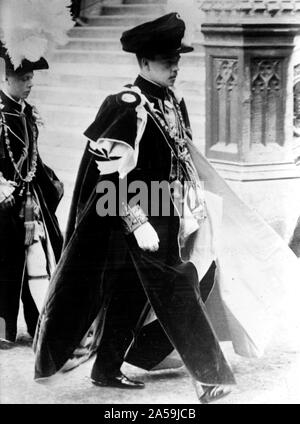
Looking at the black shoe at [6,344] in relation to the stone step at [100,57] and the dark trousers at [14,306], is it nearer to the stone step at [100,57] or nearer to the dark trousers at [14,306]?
the dark trousers at [14,306]

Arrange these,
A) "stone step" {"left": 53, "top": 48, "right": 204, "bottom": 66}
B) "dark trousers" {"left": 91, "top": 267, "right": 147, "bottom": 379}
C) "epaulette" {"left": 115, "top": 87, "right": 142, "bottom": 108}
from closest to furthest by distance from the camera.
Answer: "epaulette" {"left": 115, "top": 87, "right": 142, "bottom": 108}
"stone step" {"left": 53, "top": 48, "right": 204, "bottom": 66}
"dark trousers" {"left": 91, "top": 267, "right": 147, "bottom": 379}

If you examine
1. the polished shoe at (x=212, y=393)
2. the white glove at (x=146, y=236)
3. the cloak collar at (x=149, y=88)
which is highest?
the cloak collar at (x=149, y=88)

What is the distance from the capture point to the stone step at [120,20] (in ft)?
18.8

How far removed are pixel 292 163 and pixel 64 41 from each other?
1.68 m

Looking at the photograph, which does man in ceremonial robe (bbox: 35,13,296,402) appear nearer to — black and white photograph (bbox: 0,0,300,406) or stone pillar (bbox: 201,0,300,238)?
black and white photograph (bbox: 0,0,300,406)

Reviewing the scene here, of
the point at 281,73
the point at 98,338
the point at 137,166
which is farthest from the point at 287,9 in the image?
the point at 98,338

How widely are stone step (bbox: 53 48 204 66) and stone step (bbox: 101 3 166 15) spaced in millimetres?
241

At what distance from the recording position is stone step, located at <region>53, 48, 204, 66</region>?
5.79 m

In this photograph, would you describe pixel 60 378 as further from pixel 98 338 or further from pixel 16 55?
pixel 16 55

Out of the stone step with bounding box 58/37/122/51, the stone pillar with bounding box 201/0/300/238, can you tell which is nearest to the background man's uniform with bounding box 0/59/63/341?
the stone step with bounding box 58/37/122/51

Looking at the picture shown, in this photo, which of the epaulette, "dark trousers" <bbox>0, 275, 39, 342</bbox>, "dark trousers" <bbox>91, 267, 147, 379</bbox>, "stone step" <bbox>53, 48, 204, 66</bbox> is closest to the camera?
the epaulette

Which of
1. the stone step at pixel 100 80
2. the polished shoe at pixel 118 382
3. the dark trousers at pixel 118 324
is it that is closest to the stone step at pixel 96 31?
the stone step at pixel 100 80

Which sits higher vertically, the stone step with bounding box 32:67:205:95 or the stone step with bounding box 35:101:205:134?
the stone step with bounding box 32:67:205:95

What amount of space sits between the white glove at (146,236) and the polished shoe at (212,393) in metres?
1.00
